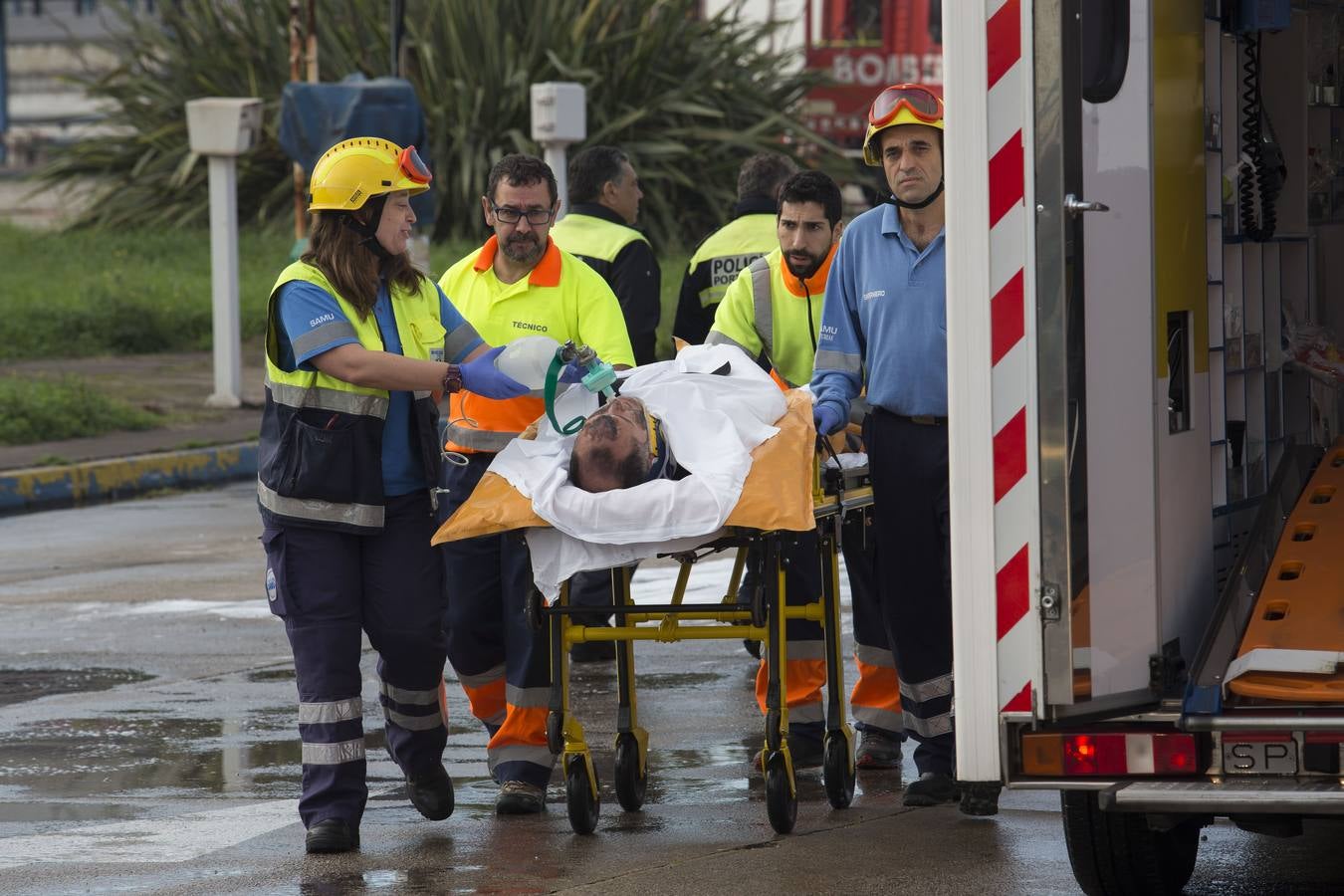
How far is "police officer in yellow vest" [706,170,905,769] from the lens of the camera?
7.29 meters

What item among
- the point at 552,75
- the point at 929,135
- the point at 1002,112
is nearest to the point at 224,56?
the point at 552,75

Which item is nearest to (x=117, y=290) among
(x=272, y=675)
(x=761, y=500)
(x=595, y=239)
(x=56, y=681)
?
(x=56, y=681)

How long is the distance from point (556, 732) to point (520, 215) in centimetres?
169

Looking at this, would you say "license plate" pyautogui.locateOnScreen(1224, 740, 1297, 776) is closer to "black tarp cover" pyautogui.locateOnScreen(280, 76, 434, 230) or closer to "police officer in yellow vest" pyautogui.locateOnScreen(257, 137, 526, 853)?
"police officer in yellow vest" pyautogui.locateOnScreen(257, 137, 526, 853)

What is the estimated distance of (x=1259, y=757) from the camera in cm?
488

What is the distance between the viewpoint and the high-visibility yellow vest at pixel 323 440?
616 centimetres

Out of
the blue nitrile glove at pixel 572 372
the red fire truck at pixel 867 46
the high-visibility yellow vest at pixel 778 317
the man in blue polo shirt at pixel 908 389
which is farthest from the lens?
the red fire truck at pixel 867 46

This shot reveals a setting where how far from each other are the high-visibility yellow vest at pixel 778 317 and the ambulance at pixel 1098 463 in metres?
2.28

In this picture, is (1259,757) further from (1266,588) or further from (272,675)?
(272,675)

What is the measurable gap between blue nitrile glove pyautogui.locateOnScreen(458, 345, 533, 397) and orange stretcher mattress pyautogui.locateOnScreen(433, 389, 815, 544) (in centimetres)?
25

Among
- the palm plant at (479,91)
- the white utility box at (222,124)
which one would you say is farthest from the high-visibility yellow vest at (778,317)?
the palm plant at (479,91)

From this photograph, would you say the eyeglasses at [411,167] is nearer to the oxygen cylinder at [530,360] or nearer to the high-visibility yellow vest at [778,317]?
the oxygen cylinder at [530,360]

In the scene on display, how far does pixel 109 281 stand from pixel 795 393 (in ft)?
54.2

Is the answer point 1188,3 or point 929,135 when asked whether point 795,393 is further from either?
point 1188,3
